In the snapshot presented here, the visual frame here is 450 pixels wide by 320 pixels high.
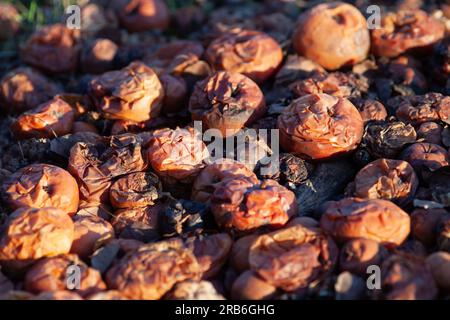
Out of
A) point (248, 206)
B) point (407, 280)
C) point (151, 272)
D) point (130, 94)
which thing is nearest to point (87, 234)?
point (151, 272)

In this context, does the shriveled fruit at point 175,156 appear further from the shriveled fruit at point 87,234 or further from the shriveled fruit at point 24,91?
the shriveled fruit at point 24,91

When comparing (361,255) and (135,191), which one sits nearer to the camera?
(361,255)

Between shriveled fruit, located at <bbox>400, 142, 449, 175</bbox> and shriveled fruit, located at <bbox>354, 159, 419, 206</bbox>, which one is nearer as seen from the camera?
shriveled fruit, located at <bbox>354, 159, 419, 206</bbox>

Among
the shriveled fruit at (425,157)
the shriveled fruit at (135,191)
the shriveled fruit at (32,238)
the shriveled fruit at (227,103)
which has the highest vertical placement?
the shriveled fruit at (227,103)

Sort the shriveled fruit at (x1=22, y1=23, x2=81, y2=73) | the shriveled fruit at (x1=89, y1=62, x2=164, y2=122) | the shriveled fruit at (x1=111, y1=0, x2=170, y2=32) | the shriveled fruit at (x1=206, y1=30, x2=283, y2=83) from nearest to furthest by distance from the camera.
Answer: the shriveled fruit at (x1=89, y1=62, x2=164, y2=122)
the shriveled fruit at (x1=206, y1=30, x2=283, y2=83)
the shriveled fruit at (x1=22, y1=23, x2=81, y2=73)
the shriveled fruit at (x1=111, y1=0, x2=170, y2=32)

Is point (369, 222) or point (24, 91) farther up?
point (369, 222)

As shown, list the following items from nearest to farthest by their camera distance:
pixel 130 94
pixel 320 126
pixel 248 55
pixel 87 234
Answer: pixel 87 234
pixel 320 126
pixel 130 94
pixel 248 55

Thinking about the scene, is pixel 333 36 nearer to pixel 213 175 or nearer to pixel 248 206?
pixel 213 175

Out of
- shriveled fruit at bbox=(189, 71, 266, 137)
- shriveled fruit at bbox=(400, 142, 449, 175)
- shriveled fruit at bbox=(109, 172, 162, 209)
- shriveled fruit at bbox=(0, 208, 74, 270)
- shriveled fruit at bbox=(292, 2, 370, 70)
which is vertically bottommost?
shriveled fruit at bbox=(109, 172, 162, 209)

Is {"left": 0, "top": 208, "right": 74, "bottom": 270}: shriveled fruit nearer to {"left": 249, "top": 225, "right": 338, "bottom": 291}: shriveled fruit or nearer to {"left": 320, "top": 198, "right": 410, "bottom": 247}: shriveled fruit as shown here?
{"left": 249, "top": 225, "right": 338, "bottom": 291}: shriveled fruit

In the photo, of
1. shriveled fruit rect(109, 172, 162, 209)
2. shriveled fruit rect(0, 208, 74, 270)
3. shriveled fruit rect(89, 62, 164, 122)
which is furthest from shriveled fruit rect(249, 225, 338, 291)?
shriveled fruit rect(89, 62, 164, 122)

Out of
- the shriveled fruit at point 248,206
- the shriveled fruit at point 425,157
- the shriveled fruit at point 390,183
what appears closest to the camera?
the shriveled fruit at point 248,206

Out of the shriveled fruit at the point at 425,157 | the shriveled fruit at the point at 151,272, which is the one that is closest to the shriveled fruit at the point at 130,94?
the shriveled fruit at the point at 151,272
